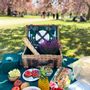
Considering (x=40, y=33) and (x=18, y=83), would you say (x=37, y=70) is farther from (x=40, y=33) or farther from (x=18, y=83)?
(x=40, y=33)

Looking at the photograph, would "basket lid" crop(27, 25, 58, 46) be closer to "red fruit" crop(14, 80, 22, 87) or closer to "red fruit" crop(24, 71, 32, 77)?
"red fruit" crop(24, 71, 32, 77)

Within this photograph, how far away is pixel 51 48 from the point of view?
4160mm

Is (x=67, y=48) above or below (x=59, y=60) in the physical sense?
below

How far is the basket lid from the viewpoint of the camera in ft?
16.7

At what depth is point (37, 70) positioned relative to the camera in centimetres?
374

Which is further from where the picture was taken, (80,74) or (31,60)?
(31,60)

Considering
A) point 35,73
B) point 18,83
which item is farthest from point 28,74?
point 18,83

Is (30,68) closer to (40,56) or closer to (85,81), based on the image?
(40,56)

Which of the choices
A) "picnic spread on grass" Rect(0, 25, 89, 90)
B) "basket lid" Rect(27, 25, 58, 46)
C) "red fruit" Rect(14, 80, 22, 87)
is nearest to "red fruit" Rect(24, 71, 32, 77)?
"picnic spread on grass" Rect(0, 25, 89, 90)

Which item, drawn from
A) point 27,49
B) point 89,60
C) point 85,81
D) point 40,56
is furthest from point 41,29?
point 85,81

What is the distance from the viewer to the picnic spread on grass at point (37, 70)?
3.22m

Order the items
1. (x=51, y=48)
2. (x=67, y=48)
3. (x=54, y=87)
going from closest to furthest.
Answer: (x=54, y=87)
(x=51, y=48)
(x=67, y=48)

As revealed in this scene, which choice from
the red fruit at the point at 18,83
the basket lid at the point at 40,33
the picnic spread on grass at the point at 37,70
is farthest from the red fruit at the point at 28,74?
the basket lid at the point at 40,33

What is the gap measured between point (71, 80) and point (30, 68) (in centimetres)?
74
